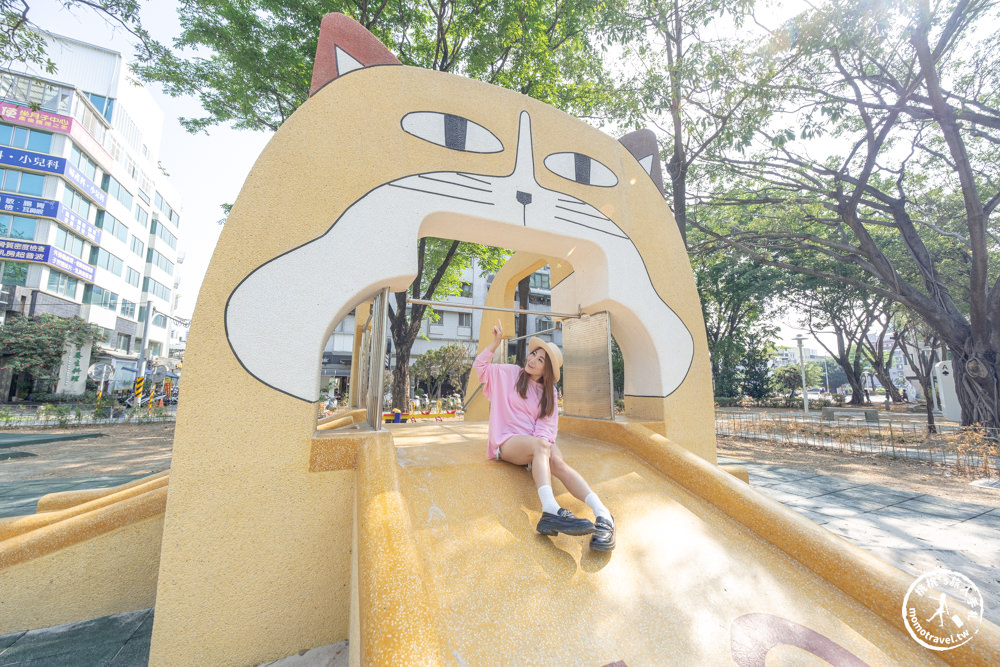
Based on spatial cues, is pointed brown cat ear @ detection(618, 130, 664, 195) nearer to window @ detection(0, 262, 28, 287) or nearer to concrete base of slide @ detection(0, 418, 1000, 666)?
concrete base of slide @ detection(0, 418, 1000, 666)

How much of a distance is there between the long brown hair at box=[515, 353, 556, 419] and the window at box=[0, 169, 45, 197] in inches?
1357

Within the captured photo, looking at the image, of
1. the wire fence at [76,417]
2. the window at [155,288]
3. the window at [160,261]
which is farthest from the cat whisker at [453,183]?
the window at [160,261]

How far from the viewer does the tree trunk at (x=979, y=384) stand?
376 inches

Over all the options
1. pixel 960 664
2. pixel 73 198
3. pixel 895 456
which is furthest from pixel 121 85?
pixel 895 456

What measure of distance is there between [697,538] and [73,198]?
37101 millimetres

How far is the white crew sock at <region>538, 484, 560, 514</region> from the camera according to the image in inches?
109

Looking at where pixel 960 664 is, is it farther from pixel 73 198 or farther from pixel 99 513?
pixel 73 198

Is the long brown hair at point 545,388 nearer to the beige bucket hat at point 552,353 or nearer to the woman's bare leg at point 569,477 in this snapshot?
the beige bucket hat at point 552,353

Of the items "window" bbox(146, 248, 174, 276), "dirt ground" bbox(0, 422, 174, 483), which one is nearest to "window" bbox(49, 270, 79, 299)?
"window" bbox(146, 248, 174, 276)

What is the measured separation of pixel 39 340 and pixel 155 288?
Answer: 58.4 ft

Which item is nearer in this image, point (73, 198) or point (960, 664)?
point (960, 664)

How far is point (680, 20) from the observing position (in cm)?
886

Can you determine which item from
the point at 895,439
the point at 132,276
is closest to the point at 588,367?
the point at 895,439

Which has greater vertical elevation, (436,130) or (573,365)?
(436,130)
